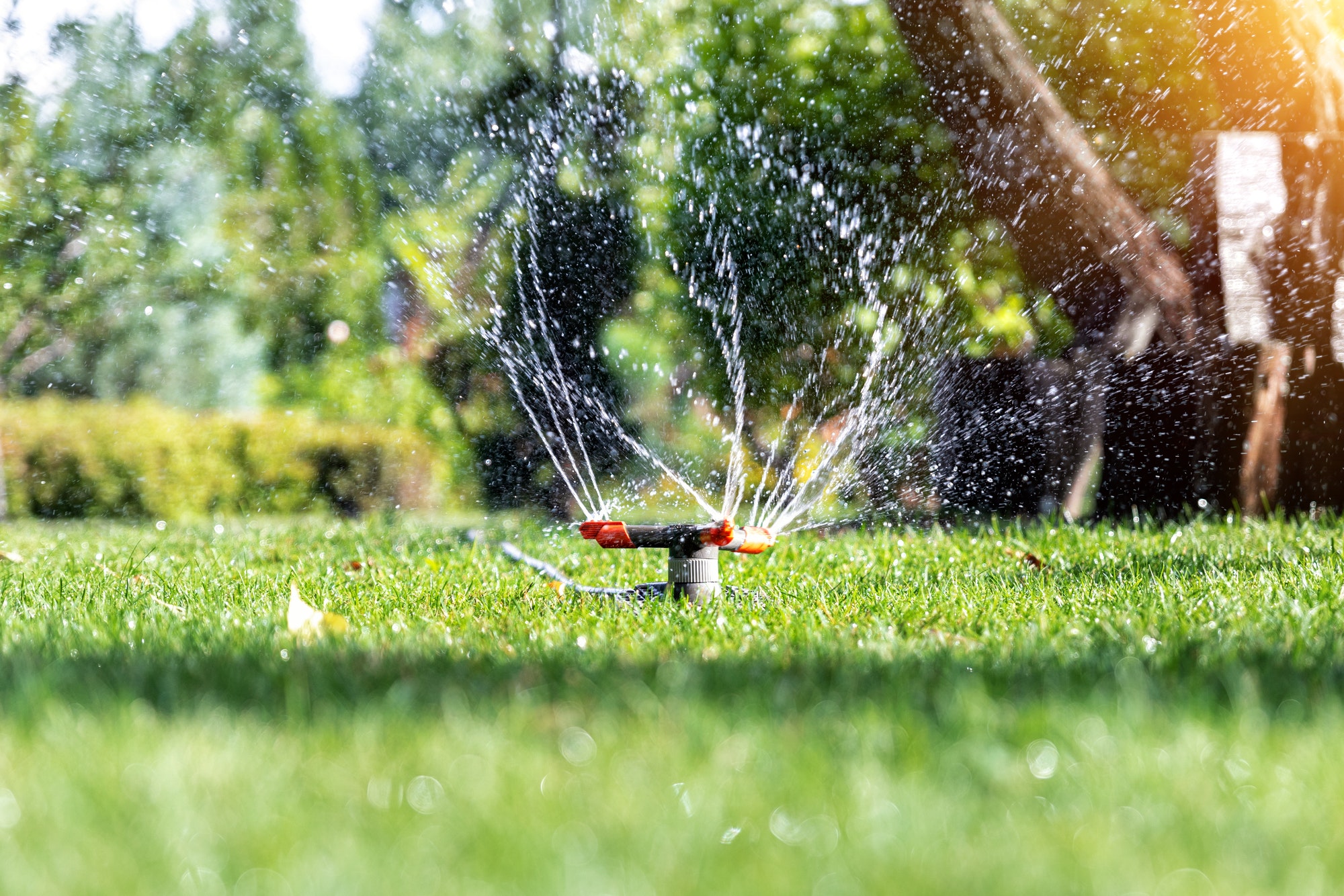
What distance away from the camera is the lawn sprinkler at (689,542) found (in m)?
2.77

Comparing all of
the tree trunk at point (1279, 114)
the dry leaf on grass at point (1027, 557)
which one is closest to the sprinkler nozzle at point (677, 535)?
the dry leaf on grass at point (1027, 557)

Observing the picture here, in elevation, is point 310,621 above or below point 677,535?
below

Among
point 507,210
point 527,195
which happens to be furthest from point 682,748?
point 507,210

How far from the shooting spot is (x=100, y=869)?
42.3 inches

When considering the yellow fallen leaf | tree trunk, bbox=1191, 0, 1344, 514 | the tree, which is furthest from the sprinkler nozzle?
the tree

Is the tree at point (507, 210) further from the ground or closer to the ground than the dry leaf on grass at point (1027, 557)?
further from the ground

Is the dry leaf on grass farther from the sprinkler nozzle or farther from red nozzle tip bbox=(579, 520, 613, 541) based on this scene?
red nozzle tip bbox=(579, 520, 613, 541)

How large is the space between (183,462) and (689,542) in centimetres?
887

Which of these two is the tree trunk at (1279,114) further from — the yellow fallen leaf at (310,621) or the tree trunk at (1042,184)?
the yellow fallen leaf at (310,621)

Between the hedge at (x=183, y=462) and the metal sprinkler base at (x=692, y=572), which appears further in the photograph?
the hedge at (x=183, y=462)

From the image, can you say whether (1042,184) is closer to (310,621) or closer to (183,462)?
(310,621)

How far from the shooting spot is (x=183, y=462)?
34.4 ft

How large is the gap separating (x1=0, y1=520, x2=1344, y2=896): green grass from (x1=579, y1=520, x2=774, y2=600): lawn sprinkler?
0.37 feet

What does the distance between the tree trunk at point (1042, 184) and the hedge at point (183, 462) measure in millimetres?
6532
